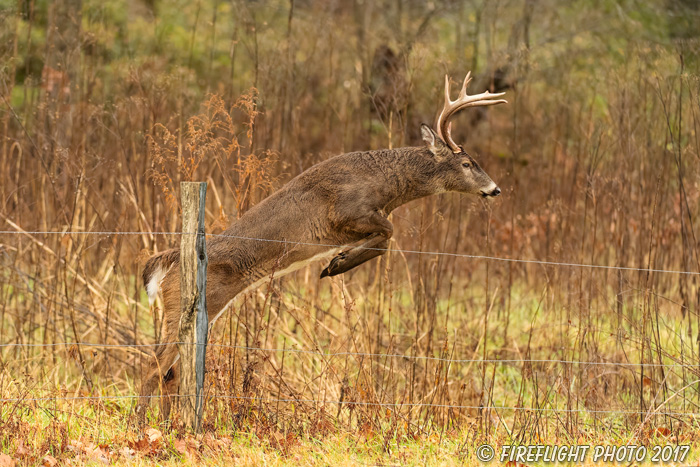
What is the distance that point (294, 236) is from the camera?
221 inches

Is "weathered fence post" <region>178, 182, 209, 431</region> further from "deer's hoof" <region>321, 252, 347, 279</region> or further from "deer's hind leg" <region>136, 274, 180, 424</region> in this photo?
"deer's hoof" <region>321, 252, 347, 279</region>

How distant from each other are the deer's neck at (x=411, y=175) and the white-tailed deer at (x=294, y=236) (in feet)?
A: 0.04

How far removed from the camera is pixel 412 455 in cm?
519

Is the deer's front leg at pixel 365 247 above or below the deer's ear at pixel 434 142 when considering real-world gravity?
below

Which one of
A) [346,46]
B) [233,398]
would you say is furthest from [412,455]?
[346,46]

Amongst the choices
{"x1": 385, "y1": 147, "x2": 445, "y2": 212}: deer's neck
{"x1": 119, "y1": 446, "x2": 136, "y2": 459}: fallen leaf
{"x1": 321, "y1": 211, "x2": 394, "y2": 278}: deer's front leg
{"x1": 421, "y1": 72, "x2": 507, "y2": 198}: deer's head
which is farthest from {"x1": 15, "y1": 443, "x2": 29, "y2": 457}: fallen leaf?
{"x1": 421, "y1": 72, "x2": 507, "y2": 198}: deer's head

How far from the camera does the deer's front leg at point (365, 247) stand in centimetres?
543

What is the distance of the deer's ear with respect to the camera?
19.4 feet

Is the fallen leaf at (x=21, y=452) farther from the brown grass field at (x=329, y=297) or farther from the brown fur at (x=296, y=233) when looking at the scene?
the brown fur at (x=296, y=233)

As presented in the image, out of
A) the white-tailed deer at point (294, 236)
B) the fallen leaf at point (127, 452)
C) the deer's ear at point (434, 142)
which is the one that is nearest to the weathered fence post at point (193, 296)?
the fallen leaf at point (127, 452)

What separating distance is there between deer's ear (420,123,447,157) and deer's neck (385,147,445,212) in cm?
4

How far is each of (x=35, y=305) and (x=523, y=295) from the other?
500 cm

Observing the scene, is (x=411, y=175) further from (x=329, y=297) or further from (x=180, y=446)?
(x=329, y=297)

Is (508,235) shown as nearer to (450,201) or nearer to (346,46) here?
(450,201)
